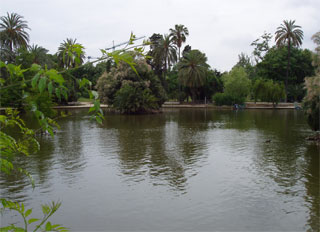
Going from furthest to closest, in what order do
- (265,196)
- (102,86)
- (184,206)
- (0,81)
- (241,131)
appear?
(102,86) < (241,131) < (265,196) < (184,206) < (0,81)

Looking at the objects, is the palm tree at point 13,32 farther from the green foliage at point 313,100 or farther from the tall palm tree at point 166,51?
the green foliage at point 313,100

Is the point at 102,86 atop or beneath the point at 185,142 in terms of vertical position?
atop

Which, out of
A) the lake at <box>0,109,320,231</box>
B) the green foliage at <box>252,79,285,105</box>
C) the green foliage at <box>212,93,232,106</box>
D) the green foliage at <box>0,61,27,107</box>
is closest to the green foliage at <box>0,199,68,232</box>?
the green foliage at <box>0,61,27,107</box>

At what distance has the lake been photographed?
31.7ft

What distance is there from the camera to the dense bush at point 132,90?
151ft

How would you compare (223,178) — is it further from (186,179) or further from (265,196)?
(265,196)

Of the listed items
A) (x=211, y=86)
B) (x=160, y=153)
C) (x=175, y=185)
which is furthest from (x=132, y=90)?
(x=175, y=185)

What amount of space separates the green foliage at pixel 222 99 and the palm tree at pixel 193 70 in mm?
3743

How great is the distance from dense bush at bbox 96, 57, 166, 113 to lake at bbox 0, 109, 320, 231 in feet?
78.7

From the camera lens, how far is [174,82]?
74.0 metres

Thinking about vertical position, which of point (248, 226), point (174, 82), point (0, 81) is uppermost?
point (174, 82)

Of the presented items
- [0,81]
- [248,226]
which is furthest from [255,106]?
[0,81]

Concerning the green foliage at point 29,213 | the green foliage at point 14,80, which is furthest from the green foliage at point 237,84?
the green foliage at point 29,213

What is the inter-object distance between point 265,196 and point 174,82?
6327 cm
